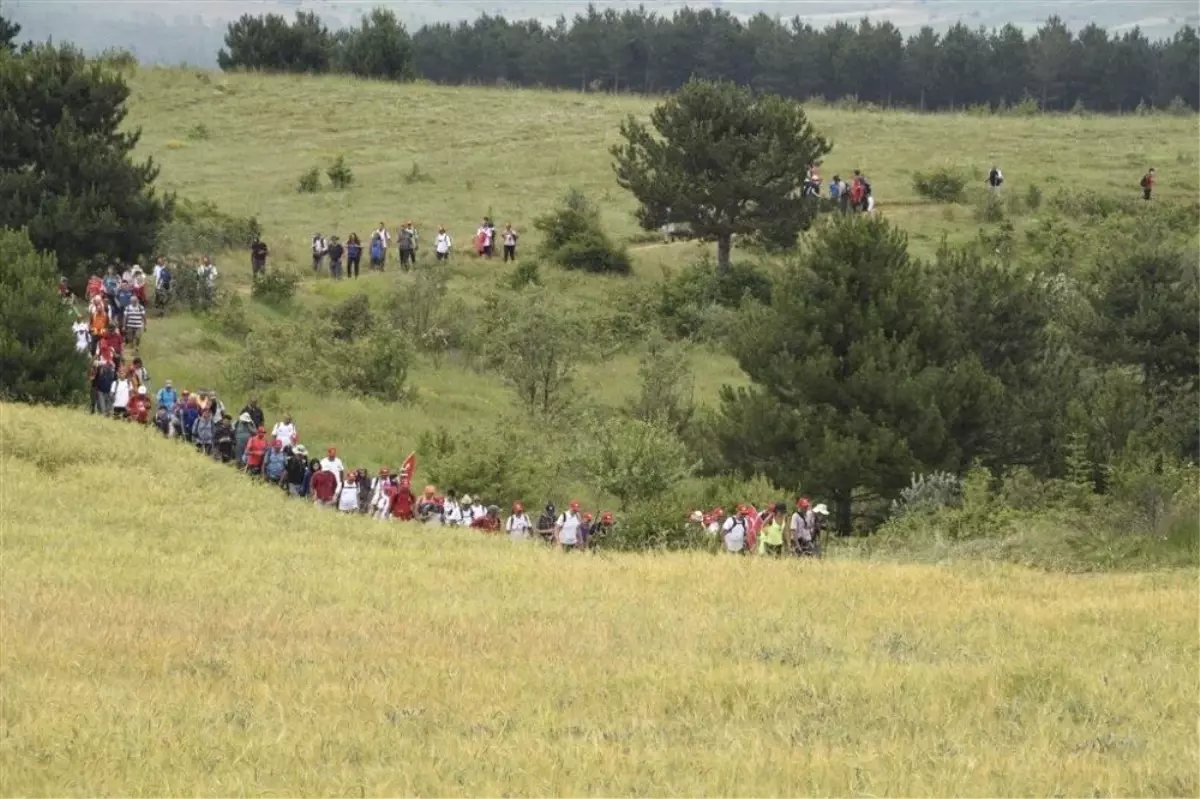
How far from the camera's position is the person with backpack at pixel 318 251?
44.9m

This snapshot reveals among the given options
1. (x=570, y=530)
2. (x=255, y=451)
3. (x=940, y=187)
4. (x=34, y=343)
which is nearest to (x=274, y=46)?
(x=940, y=187)

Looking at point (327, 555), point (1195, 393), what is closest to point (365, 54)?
point (1195, 393)

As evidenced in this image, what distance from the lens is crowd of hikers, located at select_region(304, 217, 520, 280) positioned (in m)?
44.0

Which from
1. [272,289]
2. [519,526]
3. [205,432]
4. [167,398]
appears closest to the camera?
[519,526]

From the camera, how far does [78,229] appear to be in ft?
123

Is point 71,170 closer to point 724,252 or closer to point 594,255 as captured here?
point 594,255

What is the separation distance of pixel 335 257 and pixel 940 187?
24860mm

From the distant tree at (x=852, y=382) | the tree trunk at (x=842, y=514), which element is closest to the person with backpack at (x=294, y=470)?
the distant tree at (x=852, y=382)

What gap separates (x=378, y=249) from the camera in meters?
45.1

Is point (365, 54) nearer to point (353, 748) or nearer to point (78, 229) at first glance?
point (78, 229)

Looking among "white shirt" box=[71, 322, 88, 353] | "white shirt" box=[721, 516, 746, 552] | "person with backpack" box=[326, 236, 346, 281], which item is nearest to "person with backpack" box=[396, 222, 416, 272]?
"person with backpack" box=[326, 236, 346, 281]

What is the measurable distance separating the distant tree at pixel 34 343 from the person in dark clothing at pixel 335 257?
48.4ft

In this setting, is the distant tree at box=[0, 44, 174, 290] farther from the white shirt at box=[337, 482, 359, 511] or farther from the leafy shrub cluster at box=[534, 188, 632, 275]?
the white shirt at box=[337, 482, 359, 511]

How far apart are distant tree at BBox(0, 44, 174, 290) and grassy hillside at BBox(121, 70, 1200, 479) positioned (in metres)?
2.68
